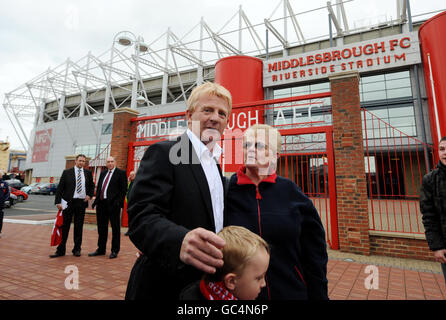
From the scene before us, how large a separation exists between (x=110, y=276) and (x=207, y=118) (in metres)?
3.30

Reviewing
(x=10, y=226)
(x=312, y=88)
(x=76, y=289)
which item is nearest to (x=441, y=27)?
(x=312, y=88)

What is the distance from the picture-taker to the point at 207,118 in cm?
121

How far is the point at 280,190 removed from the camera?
1419 millimetres

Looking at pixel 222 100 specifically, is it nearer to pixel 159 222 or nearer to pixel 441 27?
pixel 159 222

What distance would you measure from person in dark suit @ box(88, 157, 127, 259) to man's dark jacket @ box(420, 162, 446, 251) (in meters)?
4.63

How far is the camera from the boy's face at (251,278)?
98 cm

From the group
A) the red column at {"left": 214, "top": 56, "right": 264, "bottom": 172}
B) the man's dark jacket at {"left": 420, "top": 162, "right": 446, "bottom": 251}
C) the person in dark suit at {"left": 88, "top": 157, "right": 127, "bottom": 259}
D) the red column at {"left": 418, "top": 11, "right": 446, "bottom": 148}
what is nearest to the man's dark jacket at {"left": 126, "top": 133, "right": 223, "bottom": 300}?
the man's dark jacket at {"left": 420, "top": 162, "right": 446, "bottom": 251}

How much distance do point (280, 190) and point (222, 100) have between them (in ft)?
2.04

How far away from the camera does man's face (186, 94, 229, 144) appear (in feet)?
3.96

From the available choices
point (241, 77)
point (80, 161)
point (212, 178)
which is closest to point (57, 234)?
point (80, 161)

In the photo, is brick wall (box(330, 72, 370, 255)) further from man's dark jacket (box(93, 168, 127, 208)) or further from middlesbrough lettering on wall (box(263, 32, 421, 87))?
middlesbrough lettering on wall (box(263, 32, 421, 87))

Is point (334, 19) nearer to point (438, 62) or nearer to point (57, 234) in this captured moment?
point (438, 62)

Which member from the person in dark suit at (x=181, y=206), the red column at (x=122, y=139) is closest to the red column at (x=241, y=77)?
the red column at (x=122, y=139)
